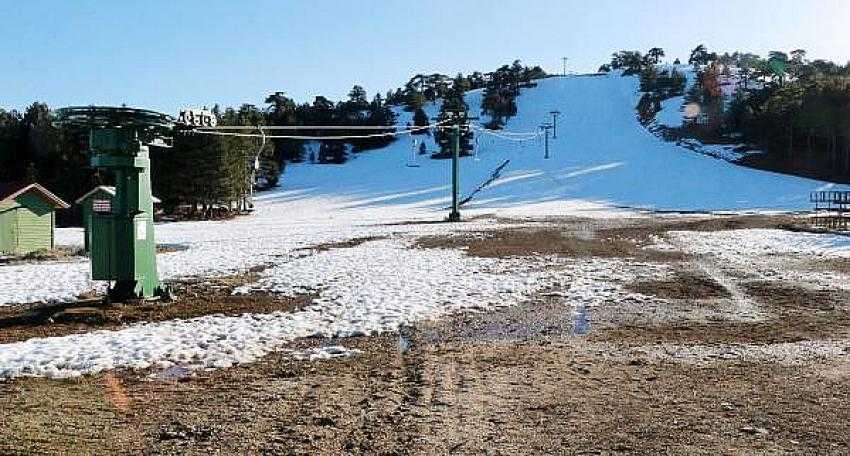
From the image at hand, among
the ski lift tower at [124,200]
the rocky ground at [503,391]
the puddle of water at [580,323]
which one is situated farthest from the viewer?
the ski lift tower at [124,200]

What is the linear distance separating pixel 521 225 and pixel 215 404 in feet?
99.1

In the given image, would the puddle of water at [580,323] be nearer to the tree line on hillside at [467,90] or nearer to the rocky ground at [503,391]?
the rocky ground at [503,391]

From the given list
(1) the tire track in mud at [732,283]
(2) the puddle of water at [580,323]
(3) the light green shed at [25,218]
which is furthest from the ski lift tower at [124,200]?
(3) the light green shed at [25,218]

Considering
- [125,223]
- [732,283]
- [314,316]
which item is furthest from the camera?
[732,283]

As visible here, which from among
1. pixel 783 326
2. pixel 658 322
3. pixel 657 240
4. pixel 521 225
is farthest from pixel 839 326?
pixel 521 225

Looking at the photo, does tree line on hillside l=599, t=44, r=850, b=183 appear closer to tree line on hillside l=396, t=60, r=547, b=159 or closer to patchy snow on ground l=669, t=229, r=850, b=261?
tree line on hillside l=396, t=60, r=547, b=159

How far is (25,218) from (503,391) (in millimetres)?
22723

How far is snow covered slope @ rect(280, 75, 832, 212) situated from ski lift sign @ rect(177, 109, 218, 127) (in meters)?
40.0

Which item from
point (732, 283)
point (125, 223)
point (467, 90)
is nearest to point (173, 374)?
point (125, 223)

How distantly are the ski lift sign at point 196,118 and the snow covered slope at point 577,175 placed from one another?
40.0 m

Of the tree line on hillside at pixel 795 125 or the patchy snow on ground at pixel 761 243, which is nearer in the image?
the patchy snow on ground at pixel 761 243

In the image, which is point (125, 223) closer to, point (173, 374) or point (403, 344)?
point (173, 374)

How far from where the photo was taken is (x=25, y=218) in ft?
79.5

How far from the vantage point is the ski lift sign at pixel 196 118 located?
1305 cm
